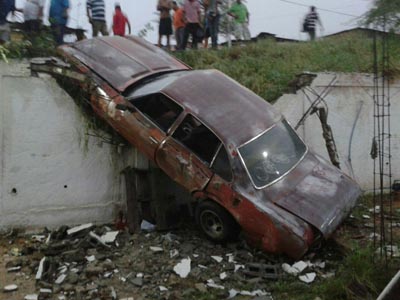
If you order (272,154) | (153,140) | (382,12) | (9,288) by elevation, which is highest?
(382,12)

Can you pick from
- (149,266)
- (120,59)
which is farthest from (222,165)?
(120,59)

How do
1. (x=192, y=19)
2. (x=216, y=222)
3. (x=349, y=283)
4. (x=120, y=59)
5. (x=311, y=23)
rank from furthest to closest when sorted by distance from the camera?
(x=311, y=23) → (x=192, y=19) → (x=120, y=59) → (x=216, y=222) → (x=349, y=283)

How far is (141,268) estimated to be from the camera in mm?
5902

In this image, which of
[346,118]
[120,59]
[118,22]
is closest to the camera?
[120,59]

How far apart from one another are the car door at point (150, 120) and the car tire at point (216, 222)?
111cm

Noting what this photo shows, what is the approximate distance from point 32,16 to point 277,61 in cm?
569

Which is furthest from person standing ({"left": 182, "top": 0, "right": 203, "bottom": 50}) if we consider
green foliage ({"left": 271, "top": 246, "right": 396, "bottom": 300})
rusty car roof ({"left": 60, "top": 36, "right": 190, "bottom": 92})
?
green foliage ({"left": 271, "top": 246, "right": 396, "bottom": 300})

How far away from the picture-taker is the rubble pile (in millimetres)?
5441

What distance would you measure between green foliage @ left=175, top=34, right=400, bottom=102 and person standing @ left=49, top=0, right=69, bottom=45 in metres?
2.61

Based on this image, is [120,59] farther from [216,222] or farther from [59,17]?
[216,222]

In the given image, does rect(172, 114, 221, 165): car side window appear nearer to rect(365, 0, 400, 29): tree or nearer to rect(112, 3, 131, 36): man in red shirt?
rect(365, 0, 400, 29): tree

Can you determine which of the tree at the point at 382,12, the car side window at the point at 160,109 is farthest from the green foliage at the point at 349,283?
the tree at the point at 382,12

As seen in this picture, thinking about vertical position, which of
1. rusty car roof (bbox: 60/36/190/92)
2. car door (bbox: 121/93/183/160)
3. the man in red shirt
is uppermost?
the man in red shirt

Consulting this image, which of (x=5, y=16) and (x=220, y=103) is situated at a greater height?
(x=5, y=16)
